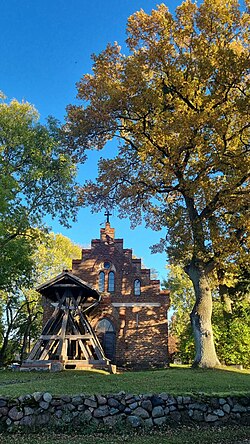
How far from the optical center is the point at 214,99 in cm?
1619

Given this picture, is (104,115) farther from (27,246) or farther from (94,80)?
(27,246)

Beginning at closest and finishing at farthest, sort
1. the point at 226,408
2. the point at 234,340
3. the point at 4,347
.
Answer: the point at 226,408
the point at 234,340
the point at 4,347

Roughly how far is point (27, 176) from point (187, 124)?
12105 mm

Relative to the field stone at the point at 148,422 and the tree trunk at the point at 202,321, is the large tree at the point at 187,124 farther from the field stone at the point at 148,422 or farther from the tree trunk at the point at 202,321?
the field stone at the point at 148,422

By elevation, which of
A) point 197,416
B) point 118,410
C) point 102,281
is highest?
point 102,281

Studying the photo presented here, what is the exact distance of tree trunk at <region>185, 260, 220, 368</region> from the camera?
Result: 53.9 ft

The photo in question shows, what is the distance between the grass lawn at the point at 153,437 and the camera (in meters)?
8.01

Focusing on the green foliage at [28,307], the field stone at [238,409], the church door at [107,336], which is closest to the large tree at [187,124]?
the field stone at [238,409]

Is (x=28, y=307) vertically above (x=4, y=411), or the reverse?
(x=28, y=307)

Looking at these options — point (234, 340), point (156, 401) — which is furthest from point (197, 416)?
point (234, 340)

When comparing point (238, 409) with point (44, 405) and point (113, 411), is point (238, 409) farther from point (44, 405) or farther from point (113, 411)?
point (44, 405)

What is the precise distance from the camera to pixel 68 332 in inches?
854

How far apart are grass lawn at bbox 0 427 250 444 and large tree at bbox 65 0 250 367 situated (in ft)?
24.8

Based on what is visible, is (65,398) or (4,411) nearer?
(4,411)
